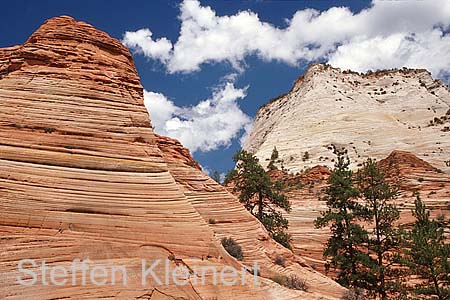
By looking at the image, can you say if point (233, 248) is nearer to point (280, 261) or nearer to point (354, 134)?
point (280, 261)

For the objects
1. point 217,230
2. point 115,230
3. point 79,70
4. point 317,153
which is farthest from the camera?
point 317,153

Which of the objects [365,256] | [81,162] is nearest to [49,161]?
[81,162]

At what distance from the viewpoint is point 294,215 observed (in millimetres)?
40531

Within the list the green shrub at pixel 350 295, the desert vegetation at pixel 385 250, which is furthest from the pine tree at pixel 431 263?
the green shrub at pixel 350 295

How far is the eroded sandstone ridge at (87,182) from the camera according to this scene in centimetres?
1025

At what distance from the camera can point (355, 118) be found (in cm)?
7756

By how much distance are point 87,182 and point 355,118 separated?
234 ft

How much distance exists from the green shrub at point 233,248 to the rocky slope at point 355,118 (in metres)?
44.1

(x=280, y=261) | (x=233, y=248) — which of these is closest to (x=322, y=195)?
(x=280, y=261)

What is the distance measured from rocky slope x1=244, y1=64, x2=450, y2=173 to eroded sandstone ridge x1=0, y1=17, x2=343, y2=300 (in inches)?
1892

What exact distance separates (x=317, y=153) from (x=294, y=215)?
1096 inches

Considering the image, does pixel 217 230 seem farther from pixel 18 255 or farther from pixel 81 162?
pixel 18 255

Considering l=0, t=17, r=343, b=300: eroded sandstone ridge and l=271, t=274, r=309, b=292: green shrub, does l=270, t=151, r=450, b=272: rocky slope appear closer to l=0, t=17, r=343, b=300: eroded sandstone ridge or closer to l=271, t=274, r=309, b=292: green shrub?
l=271, t=274, r=309, b=292: green shrub

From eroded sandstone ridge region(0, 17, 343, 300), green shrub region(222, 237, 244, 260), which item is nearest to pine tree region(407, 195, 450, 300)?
eroded sandstone ridge region(0, 17, 343, 300)
